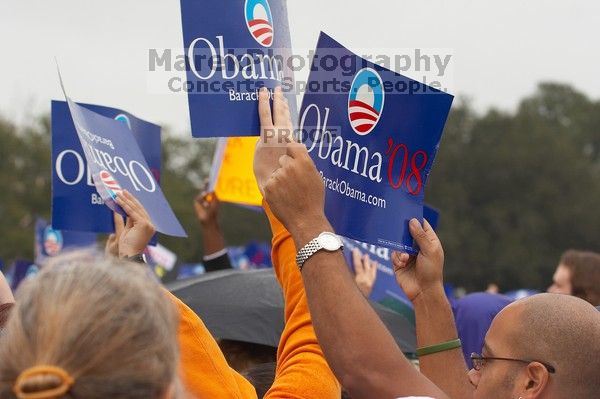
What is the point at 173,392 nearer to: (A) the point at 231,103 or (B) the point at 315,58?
(B) the point at 315,58

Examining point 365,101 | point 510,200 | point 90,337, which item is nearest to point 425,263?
point 365,101

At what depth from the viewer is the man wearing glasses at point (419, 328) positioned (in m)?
2.34

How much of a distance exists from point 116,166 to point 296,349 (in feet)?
5.68

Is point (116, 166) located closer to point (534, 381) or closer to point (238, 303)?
point (238, 303)

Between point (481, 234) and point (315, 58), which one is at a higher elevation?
point (315, 58)

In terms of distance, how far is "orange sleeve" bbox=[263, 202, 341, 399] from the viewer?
2777 mm

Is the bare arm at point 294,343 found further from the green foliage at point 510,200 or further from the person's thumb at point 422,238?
the green foliage at point 510,200

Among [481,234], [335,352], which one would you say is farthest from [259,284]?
[481,234]

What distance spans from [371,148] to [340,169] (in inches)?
5.1

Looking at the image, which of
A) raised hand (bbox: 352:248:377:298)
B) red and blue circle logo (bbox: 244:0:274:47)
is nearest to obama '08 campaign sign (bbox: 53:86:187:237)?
red and blue circle logo (bbox: 244:0:274:47)

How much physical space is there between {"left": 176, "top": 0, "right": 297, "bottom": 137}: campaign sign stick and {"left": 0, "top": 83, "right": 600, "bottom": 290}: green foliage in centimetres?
4905

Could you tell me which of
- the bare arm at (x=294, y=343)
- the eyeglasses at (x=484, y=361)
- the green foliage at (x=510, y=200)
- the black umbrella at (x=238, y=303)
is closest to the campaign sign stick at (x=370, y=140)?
the bare arm at (x=294, y=343)

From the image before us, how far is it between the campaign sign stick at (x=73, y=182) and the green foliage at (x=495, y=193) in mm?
47319

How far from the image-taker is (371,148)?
309cm
